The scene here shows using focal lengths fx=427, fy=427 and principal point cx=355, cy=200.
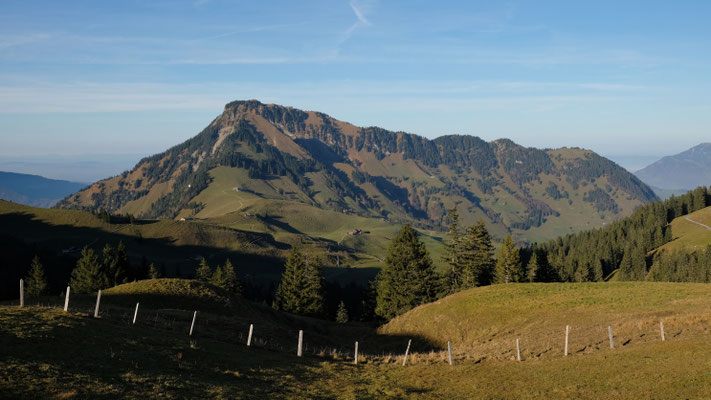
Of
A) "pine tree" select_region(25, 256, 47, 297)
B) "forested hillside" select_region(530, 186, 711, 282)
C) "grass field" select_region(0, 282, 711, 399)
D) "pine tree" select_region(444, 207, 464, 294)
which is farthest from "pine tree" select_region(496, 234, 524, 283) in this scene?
"pine tree" select_region(25, 256, 47, 297)

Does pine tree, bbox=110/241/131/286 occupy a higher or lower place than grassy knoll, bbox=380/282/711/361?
lower

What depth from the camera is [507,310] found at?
56406 mm

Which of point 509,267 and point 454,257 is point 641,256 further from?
point 454,257

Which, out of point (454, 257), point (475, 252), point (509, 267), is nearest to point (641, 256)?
point (509, 267)

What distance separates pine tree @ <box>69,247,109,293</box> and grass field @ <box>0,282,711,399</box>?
6996 cm

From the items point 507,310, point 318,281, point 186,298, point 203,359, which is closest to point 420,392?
point 203,359

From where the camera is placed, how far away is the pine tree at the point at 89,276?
100 meters

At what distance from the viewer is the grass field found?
21.6 metres

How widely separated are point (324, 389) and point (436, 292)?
72.1 m

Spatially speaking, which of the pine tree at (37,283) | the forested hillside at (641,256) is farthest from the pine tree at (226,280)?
the forested hillside at (641,256)

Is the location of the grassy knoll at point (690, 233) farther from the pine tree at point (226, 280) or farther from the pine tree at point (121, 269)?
the pine tree at point (121, 269)

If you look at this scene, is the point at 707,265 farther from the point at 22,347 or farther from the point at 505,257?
the point at 22,347

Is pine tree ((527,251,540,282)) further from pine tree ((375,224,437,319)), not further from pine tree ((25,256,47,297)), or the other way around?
pine tree ((25,256,47,297))

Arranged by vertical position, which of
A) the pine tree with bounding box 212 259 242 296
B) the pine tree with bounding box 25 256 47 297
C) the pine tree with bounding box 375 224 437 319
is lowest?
the pine tree with bounding box 25 256 47 297
